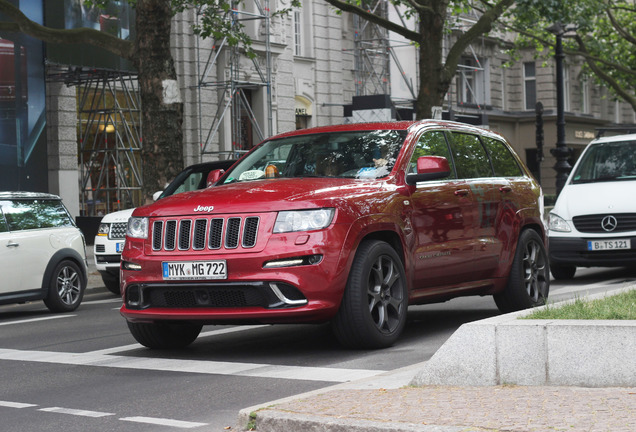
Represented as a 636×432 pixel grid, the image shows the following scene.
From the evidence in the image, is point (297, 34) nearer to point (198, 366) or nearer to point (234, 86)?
point (234, 86)

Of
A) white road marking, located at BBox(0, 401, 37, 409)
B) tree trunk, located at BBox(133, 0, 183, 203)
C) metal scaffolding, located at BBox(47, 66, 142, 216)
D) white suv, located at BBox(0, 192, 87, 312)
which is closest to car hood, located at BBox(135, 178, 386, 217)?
white road marking, located at BBox(0, 401, 37, 409)

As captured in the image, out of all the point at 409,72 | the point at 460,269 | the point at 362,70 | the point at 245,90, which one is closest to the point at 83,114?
the point at 245,90

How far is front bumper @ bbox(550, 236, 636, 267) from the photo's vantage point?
14.5m

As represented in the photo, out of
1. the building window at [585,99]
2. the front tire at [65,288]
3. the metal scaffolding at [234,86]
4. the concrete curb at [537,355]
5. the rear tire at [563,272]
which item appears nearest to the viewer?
the concrete curb at [537,355]

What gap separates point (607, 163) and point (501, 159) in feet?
18.1

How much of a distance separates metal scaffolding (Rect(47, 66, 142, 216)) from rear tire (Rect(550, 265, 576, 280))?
524 inches

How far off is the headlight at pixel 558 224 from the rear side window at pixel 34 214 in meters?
6.47

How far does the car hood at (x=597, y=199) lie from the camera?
1461 cm

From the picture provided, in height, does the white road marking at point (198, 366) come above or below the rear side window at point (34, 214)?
below

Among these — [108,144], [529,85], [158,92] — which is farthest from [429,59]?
[529,85]

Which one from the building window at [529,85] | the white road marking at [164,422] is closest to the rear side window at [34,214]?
the white road marking at [164,422]

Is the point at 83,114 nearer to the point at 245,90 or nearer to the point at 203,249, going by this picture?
the point at 245,90

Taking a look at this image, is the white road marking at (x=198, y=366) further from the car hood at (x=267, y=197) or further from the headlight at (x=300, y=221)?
the car hood at (x=267, y=197)

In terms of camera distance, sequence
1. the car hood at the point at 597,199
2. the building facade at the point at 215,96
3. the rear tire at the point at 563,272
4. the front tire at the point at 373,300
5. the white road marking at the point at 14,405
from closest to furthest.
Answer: the white road marking at the point at 14,405 < the front tire at the point at 373,300 < the car hood at the point at 597,199 < the rear tire at the point at 563,272 < the building facade at the point at 215,96
